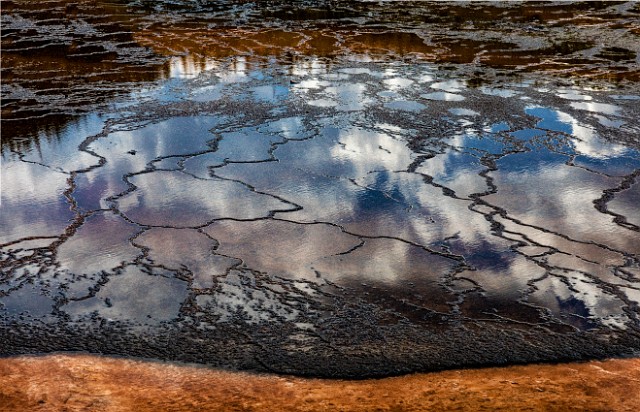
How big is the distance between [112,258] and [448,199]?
2.23 meters

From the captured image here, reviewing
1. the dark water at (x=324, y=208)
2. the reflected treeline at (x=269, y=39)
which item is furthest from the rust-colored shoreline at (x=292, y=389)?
the reflected treeline at (x=269, y=39)

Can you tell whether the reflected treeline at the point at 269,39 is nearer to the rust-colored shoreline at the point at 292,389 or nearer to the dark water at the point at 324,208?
the dark water at the point at 324,208

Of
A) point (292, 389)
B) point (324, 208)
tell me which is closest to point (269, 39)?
point (324, 208)

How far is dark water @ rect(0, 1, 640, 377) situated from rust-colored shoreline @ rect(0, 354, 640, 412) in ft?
0.33

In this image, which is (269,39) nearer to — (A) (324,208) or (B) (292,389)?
(A) (324,208)

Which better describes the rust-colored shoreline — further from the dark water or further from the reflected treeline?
the reflected treeline

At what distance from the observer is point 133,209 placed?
14.8 ft

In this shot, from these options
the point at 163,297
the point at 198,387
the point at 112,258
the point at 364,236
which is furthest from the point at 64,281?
the point at 364,236

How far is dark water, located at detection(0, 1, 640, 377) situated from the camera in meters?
3.23

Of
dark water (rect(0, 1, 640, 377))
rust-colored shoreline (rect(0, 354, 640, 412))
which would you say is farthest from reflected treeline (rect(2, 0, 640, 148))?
rust-colored shoreline (rect(0, 354, 640, 412))

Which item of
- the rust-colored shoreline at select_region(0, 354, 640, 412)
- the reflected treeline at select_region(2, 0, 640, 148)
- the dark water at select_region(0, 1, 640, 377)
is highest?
the reflected treeline at select_region(2, 0, 640, 148)

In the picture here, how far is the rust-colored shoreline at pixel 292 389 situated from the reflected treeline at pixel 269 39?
143 inches

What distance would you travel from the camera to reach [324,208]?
4547 millimetres

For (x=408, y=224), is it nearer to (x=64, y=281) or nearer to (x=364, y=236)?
(x=364, y=236)
